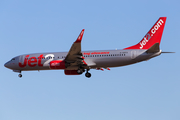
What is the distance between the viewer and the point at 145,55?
158 feet

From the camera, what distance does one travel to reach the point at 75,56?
48812 mm

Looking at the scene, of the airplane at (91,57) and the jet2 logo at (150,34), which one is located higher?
the jet2 logo at (150,34)

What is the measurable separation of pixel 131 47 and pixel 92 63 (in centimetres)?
587

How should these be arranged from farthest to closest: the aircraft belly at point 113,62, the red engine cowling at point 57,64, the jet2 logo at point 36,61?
the jet2 logo at point 36,61 → the red engine cowling at point 57,64 → the aircraft belly at point 113,62

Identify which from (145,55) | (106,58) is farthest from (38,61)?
(145,55)

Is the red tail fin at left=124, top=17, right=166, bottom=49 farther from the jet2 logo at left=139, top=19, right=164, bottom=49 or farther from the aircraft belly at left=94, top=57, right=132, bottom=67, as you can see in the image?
the aircraft belly at left=94, top=57, right=132, bottom=67

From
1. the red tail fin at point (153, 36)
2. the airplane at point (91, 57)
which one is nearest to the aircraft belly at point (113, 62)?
the airplane at point (91, 57)

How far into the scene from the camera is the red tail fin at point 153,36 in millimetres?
51656

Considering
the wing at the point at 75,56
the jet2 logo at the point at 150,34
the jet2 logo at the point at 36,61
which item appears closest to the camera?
the wing at the point at 75,56

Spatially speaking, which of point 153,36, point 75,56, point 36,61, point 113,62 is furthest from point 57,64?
point 153,36

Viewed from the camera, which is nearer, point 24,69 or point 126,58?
point 126,58

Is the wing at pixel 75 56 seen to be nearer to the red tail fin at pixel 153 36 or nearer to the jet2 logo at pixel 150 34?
the red tail fin at pixel 153 36

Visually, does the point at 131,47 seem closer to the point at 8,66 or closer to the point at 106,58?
the point at 106,58

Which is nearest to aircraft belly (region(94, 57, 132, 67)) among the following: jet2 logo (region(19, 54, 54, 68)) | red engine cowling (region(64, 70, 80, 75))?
red engine cowling (region(64, 70, 80, 75))
